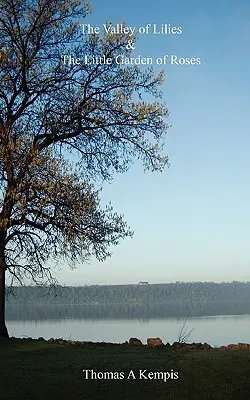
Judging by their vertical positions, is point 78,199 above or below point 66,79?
below

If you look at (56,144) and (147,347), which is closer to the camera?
(147,347)

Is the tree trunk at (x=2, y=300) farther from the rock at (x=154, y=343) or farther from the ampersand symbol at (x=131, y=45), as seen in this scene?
the ampersand symbol at (x=131, y=45)

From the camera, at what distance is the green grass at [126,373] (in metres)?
10.5

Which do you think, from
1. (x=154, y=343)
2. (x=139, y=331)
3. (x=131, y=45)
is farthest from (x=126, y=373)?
(x=139, y=331)

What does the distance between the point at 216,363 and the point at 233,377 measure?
832mm

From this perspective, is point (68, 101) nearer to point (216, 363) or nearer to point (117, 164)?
point (117, 164)

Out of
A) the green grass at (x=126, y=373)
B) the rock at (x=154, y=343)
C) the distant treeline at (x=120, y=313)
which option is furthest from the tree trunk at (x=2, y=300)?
the distant treeline at (x=120, y=313)

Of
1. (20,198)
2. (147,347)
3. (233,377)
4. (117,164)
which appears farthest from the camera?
(117,164)

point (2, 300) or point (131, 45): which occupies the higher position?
point (131, 45)

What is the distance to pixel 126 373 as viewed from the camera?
38.1 ft

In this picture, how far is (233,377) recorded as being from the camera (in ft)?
37.8

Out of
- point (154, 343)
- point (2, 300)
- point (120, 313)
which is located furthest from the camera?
point (120, 313)

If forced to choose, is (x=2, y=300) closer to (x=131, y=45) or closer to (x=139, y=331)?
(x=131, y=45)

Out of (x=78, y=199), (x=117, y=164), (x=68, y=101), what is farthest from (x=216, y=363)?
(x=68, y=101)
